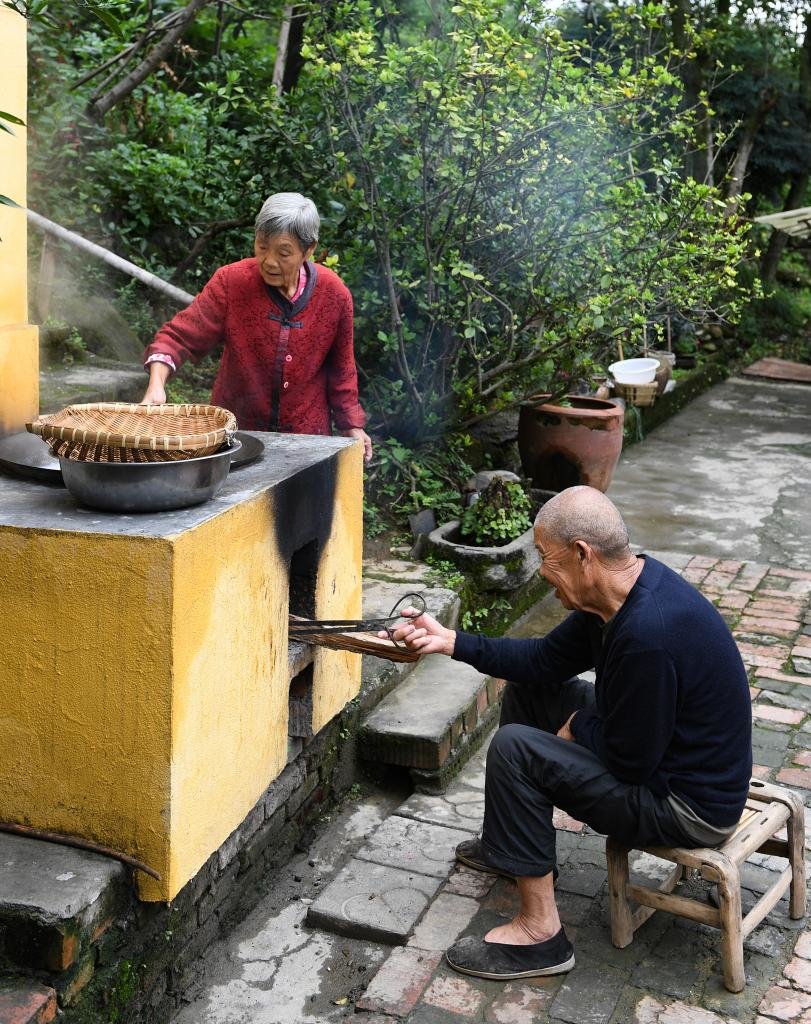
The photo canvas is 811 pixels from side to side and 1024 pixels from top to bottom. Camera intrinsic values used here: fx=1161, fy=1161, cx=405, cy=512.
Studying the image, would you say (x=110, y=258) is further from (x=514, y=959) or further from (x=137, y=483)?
(x=514, y=959)

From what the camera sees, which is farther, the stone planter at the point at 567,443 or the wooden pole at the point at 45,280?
the stone planter at the point at 567,443

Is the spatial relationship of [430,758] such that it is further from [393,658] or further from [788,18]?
[788,18]

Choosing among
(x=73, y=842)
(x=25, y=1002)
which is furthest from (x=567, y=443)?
(x=25, y=1002)

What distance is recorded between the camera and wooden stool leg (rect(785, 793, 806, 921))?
12.1 ft

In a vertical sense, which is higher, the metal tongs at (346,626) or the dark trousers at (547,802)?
the metal tongs at (346,626)

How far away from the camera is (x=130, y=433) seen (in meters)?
3.12

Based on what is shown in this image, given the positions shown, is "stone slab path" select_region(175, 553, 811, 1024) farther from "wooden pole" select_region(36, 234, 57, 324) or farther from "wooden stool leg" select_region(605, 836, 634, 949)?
"wooden pole" select_region(36, 234, 57, 324)

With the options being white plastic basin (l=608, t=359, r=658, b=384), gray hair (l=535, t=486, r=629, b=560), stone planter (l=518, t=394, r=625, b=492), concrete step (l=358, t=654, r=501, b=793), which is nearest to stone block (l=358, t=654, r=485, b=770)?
concrete step (l=358, t=654, r=501, b=793)

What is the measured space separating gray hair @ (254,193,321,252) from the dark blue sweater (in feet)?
5.92

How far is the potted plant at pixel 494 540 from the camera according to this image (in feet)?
20.7

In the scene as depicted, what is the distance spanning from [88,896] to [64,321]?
477 cm

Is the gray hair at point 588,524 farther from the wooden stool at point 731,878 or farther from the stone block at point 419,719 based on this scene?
the stone block at point 419,719

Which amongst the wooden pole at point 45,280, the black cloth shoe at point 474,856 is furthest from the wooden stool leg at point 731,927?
the wooden pole at point 45,280

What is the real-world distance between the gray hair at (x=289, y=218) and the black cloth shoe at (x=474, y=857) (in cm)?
225
